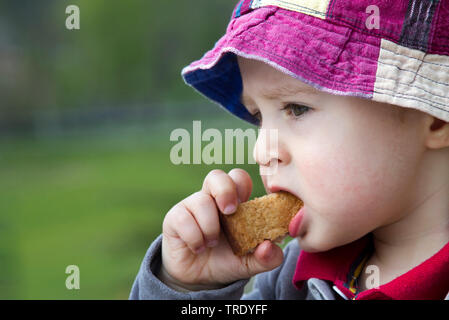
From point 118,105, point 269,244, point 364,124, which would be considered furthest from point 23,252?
point 118,105

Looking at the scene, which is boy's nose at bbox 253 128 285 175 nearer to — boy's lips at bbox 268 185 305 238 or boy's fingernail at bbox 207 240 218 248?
boy's lips at bbox 268 185 305 238

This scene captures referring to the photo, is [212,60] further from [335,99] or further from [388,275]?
[388,275]

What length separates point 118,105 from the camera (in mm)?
9438

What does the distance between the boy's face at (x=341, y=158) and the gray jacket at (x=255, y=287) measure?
147 mm

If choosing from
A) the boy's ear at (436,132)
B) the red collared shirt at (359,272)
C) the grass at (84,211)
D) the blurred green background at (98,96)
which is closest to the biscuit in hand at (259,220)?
the red collared shirt at (359,272)

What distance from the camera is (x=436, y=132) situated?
81cm

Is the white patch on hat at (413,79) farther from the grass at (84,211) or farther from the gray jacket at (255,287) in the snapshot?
the grass at (84,211)

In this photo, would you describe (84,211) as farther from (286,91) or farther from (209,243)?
(286,91)

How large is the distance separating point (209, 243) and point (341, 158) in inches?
11.0

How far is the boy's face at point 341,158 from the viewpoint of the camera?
79 centimetres

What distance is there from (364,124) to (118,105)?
8.97m

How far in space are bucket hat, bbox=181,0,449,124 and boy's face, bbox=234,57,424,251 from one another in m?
0.04

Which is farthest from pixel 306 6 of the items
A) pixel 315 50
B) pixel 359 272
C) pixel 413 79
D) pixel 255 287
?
pixel 255 287

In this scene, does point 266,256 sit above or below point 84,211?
above
